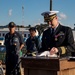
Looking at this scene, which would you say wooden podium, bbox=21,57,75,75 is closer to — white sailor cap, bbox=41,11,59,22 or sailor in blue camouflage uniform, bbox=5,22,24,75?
white sailor cap, bbox=41,11,59,22

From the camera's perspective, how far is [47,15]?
4566 millimetres

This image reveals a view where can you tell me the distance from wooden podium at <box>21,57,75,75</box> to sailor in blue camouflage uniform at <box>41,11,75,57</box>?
0.35 metres

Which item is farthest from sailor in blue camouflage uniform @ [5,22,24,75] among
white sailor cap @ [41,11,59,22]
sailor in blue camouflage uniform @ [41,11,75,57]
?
white sailor cap @ [41,11,59,22]

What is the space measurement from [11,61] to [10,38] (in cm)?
63

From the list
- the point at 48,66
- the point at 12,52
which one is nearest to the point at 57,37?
the point at 48,66

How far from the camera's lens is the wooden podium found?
3.79m

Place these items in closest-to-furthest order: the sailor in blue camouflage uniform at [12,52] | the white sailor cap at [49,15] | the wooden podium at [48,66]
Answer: the wooden podium at [48,66] < the white sailor cap at [49,15] < the sailor in blue camouflage uniform at [12,52]

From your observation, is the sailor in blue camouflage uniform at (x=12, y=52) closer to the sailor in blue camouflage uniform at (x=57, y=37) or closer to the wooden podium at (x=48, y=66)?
the sailor in blue camouflage uniform at (x=57, y=37)

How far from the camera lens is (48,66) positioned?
388 centimetres

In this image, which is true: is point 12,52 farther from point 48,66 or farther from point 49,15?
point 48,66

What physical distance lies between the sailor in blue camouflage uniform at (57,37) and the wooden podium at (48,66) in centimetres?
35

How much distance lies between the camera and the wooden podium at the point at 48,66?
3.79m

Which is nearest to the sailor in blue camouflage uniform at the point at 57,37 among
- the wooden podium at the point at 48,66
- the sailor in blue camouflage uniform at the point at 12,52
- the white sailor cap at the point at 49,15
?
the white sailor cap at the point at 49,15

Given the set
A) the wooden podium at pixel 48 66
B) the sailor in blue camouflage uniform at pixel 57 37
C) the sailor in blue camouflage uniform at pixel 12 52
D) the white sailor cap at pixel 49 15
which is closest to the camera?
the wooden podium at pixel 48 66
